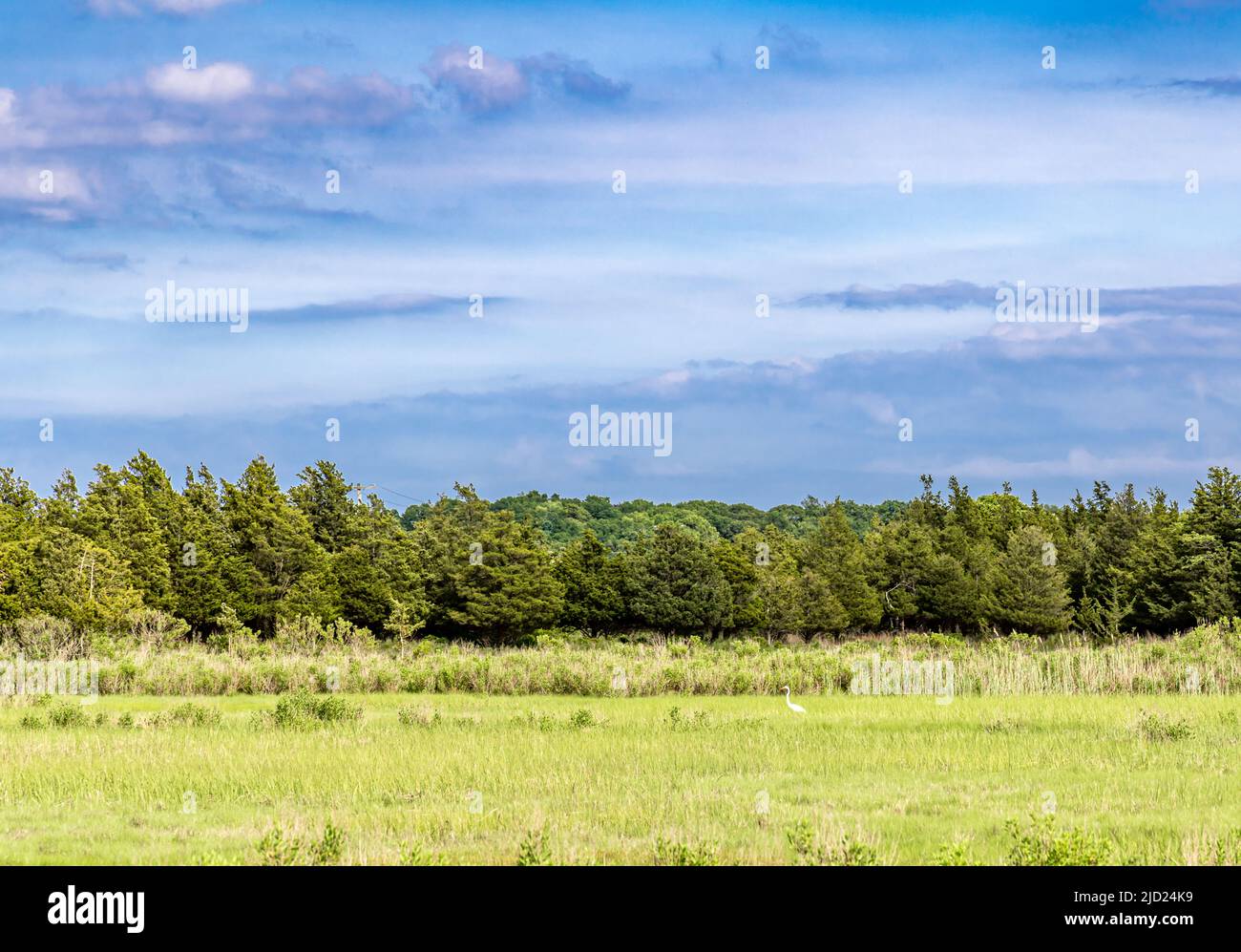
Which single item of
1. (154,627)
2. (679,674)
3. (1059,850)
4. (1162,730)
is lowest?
(154,627)

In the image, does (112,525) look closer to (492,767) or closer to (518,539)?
(518,539)

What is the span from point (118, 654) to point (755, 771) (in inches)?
1063

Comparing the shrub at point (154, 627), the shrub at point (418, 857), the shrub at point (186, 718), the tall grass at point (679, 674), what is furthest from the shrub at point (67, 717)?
the shrub at point (154, 627)

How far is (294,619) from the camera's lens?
52.4 meters

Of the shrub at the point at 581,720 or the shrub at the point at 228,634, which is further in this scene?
the shrub at the point at 228,634

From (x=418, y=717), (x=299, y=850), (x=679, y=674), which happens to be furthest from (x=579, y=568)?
(x=299, y=850)

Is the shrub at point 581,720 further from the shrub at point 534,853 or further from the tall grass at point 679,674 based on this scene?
the shrub at point 534,853

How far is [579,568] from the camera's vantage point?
58.5 meters

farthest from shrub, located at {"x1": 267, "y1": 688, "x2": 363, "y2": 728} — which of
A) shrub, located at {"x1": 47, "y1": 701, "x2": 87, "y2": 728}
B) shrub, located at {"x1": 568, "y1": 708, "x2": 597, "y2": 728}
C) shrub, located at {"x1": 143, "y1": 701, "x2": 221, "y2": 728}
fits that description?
shrub, located at {"x1": 568, "y1": 708, "x2": 597, "y2": 728}

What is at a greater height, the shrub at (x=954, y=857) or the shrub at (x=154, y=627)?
the shrub at (x=954, y=857)

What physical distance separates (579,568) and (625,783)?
42.9 meters

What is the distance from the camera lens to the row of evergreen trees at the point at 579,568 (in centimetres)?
5278

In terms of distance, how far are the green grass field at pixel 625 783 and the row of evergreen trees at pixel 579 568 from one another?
29.1 meters

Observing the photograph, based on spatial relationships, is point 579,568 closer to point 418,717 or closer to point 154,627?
point 154,627
